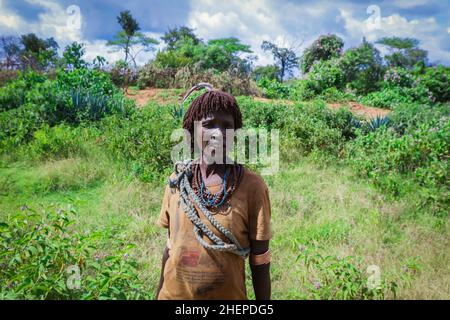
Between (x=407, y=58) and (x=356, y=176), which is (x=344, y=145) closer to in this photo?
(x=356, y=176)

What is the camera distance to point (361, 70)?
15219 millimetres

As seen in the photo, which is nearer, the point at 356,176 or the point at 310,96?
the point at 356,176

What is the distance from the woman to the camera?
141 cm

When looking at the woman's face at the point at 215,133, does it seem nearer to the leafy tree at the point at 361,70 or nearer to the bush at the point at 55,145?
the bush at the point at 55,145

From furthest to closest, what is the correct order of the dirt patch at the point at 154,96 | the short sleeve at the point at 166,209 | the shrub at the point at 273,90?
the shrub at the point at 273,90 → the dirt patch at the point at 154,96 → the short sleeve at the point at 166,209

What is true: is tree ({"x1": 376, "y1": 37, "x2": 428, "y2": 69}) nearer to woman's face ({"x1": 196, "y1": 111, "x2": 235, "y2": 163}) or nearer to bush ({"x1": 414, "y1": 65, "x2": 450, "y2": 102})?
bush ({"x1": 414, "y1": 65, "x2": 450, "y2": 102})

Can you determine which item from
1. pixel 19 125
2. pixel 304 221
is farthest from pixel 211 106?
pixel 19 125

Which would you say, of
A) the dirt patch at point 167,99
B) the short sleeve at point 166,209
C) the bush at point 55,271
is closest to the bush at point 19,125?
the dirt patch at point 167,99

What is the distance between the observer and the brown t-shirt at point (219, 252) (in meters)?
1.41

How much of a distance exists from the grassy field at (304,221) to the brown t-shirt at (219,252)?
54.4 inches

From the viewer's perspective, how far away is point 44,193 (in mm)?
4590
